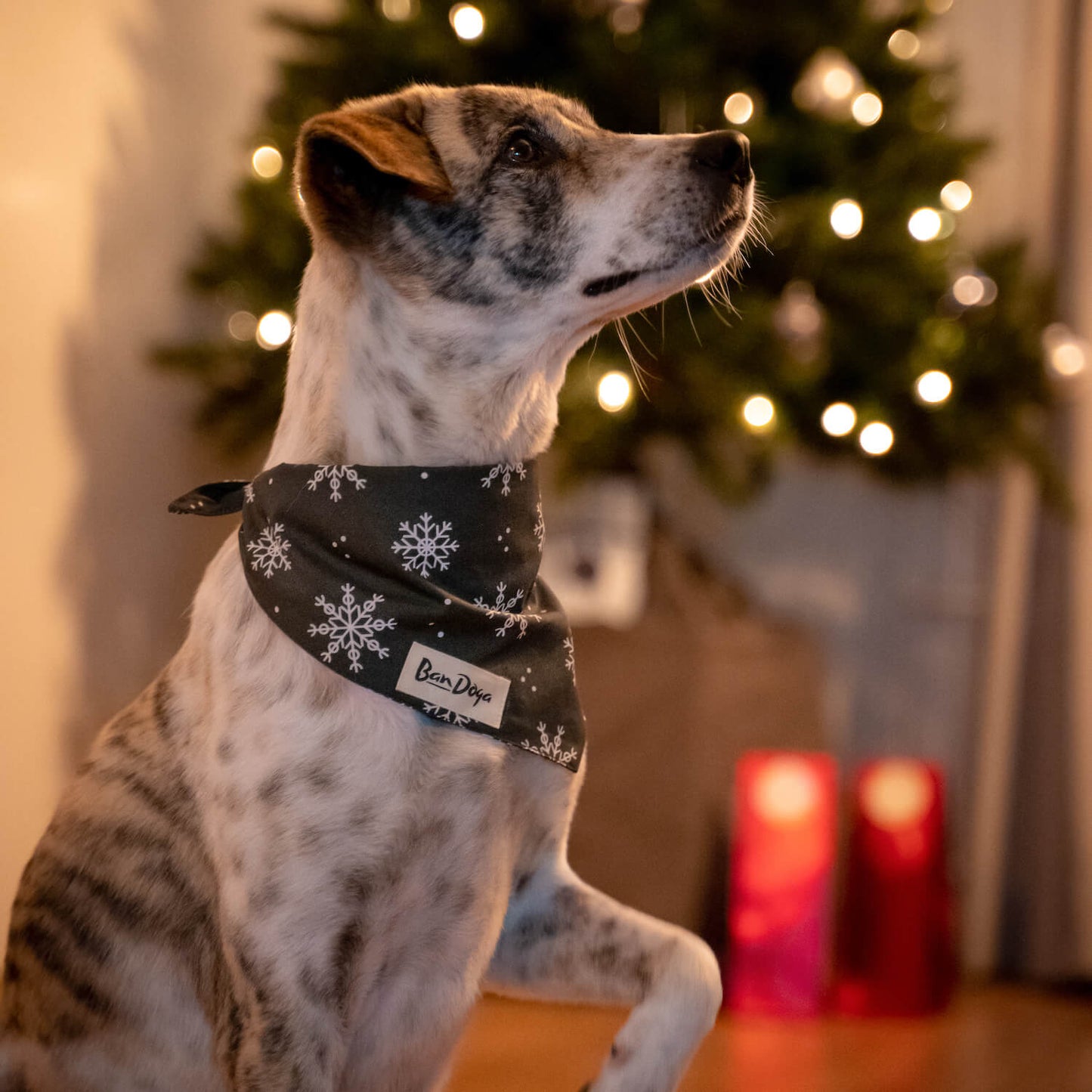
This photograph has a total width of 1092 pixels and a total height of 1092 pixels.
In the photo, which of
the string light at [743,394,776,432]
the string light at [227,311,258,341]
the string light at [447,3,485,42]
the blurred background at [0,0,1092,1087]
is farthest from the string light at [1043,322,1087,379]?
the string light at [227,311,258,341]

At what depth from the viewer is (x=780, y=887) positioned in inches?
99.0

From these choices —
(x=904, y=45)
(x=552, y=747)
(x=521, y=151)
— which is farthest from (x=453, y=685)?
(x=904, y=45)

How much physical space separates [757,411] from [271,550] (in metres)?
1.47

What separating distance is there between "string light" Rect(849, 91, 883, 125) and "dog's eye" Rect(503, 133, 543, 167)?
130 centimetres

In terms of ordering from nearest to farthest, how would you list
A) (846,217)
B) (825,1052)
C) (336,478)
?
(336,478) < (825,1052) < (846,217)

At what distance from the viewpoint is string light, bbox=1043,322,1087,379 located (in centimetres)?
268

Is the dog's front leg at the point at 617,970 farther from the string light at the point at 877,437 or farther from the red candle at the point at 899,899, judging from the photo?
the string light at the point at 877,437

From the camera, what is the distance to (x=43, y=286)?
2.42 metres

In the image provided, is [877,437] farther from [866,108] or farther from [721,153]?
[721,153]

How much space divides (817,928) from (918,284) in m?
1.41

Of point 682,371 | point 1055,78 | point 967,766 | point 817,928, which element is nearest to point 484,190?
point 682,371

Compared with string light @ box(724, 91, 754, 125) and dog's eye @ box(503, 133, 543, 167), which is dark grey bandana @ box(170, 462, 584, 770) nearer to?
dog's eye @ box(503, 133, 543, 167)

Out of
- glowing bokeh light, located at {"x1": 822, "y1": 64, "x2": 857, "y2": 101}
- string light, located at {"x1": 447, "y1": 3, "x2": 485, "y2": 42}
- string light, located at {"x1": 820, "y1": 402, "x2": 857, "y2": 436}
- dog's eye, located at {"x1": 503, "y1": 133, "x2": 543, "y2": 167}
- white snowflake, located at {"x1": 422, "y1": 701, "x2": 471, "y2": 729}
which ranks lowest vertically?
white snowflake, located at {"x1": 422, "y1": 701, "x2": 471, "y2": 729}

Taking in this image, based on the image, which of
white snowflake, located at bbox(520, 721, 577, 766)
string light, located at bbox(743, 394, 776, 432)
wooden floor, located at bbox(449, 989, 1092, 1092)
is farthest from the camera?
string light, located at bbox(743, 394, 776, 432)
